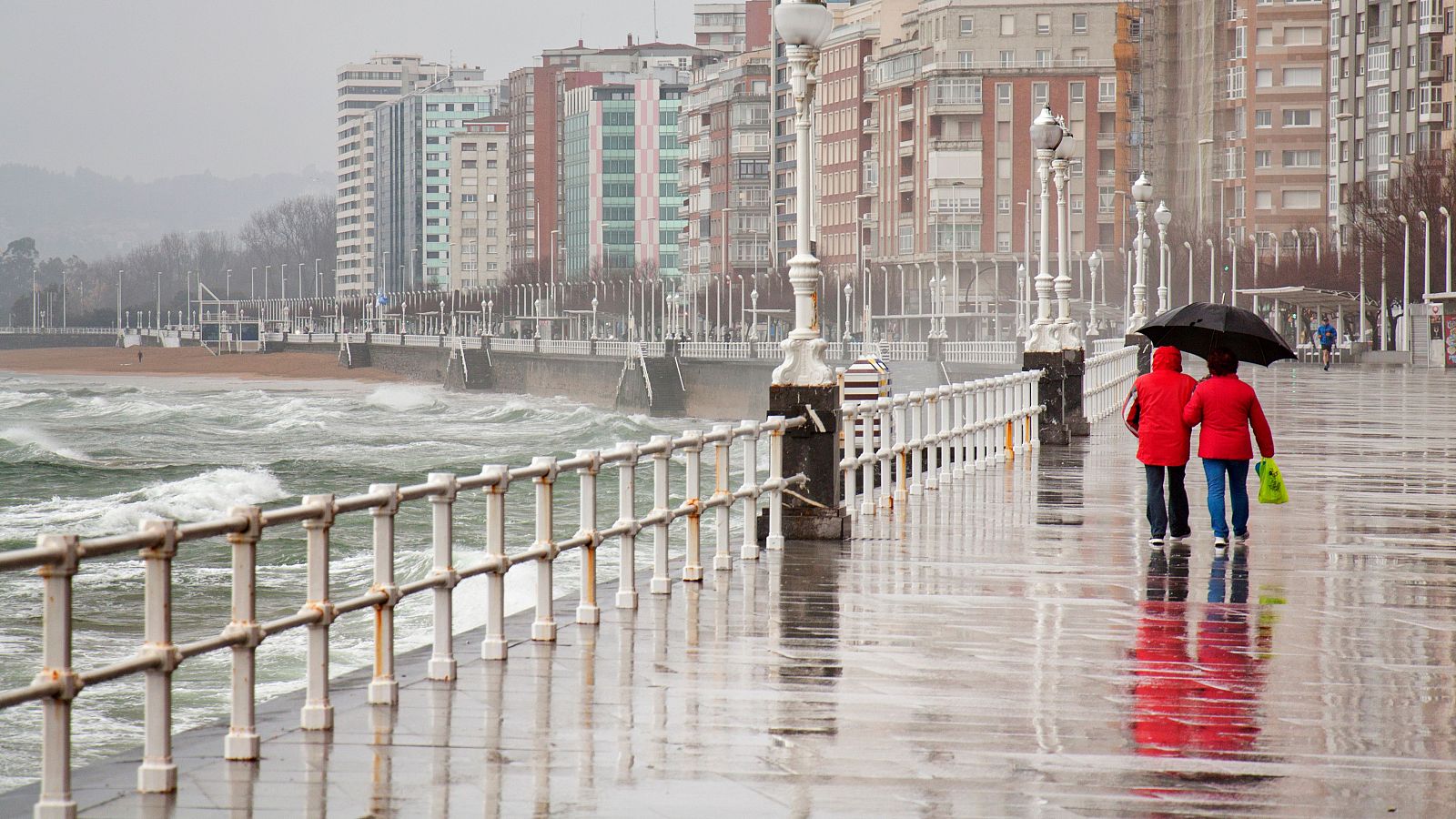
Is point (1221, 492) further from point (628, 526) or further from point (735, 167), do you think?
point (735, 167)

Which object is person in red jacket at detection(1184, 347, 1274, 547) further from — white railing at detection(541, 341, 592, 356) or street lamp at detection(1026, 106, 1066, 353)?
white railing at detection(541, 341, 592, 356)

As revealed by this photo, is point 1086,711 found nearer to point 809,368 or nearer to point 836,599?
point 836,599

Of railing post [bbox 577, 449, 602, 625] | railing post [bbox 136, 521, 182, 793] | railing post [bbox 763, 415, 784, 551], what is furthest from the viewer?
railing post [bbox 763, 415, 784, 551]

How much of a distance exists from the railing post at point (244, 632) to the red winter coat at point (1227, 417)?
335 inches

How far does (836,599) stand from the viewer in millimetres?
11500

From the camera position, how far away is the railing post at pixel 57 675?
5.80m

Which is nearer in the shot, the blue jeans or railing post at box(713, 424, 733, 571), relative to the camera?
railing post at box(713, 424, 733, 571)

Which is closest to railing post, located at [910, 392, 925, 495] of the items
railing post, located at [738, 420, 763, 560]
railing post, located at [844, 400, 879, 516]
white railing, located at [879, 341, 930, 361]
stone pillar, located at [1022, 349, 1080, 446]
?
railing post, located at [844, 400, 879, 516]

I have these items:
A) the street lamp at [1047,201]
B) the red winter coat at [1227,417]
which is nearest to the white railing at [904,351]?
the street lamp at [1047,201]

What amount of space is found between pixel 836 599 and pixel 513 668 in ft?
9.57

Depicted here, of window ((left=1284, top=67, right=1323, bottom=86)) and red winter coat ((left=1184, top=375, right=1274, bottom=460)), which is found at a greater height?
window ((left=1284, top=67, right=1323, bottom=86))

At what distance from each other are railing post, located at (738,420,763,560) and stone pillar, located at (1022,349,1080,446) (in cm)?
1332

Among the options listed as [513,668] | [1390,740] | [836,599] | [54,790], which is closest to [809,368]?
[836,599]

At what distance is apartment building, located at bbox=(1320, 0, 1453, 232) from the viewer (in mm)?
109438
